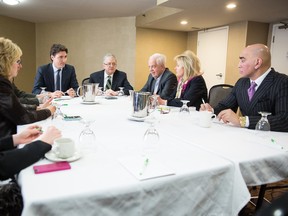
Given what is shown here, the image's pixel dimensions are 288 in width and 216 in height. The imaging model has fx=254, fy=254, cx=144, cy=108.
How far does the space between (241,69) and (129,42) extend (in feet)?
14.9

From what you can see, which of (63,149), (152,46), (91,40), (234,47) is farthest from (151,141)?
(91,40)

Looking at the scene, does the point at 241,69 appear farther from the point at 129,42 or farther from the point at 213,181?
the point at 129,42

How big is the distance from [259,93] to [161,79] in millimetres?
1519

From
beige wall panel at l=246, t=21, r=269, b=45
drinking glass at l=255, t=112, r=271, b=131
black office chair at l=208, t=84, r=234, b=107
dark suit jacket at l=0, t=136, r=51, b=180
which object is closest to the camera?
dark suit jacket at l=0, t=136, r=51, b=180

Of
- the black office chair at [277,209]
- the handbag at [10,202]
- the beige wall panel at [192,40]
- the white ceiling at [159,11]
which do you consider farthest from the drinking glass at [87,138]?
the beige wall panel at [192,40]

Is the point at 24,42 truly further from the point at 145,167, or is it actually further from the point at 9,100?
the point at 145,167

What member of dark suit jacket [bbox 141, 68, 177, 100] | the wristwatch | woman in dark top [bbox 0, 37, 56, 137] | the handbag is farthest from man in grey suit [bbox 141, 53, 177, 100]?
the handbag

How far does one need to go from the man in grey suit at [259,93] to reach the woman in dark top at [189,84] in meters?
0.58

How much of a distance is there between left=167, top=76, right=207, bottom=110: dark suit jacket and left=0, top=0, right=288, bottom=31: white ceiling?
5.39 ft

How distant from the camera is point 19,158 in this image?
0.90 meters

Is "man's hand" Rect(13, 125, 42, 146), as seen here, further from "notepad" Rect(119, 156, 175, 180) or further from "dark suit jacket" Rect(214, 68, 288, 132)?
"dark suit jacket" Rect(214, 68, 288, 132)

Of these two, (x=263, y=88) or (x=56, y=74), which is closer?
(x=263, y=88)

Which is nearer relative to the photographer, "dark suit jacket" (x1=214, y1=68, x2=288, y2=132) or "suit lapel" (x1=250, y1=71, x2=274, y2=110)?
"dark suit jacket" (x1=214, y1=68, x2=288, y2=132)

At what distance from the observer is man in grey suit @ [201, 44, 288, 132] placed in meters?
1.70
